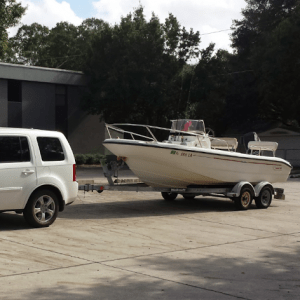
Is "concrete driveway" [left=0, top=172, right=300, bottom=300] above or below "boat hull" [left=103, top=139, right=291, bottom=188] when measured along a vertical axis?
below

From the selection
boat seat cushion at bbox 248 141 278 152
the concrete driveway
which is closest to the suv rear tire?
the concrete driveway

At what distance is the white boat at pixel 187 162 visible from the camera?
42.4 feet

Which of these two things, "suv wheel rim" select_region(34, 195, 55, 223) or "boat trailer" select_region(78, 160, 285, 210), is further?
"boat trailer" select_region(78, 160, 285, 210)

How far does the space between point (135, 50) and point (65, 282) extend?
31.5m

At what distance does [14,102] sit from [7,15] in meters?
5.64

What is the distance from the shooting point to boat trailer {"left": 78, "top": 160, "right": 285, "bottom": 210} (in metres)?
12.9

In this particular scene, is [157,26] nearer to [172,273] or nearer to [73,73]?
[73,73]

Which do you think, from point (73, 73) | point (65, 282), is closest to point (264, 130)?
point (73, 73)

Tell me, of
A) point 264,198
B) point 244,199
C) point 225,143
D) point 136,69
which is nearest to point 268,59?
point 136,69

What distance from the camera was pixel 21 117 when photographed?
3653 cm

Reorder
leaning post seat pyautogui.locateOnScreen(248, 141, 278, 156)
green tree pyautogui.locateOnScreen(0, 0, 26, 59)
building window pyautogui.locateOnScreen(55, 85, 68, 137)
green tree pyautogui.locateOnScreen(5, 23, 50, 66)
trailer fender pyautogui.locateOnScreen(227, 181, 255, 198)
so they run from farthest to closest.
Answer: green tree pyautogui.locateOnScreen(5, 23, 50, 66) → building window pyautogui.locateOnScreen(55, 85, 68, 137) → green tree pyautogui.locateOnScreen(0, 0, 26, 59) → leaning post seat pyautogui.locateOnScreen(248, 141, 278, 156) → trailer fender pyautogui.locateOnScreen(227, 181, 255, 198)

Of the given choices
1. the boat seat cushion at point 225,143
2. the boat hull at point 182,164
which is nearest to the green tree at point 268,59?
the boat seat cushion at point 225,143

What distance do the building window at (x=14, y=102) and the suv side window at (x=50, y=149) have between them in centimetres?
2585

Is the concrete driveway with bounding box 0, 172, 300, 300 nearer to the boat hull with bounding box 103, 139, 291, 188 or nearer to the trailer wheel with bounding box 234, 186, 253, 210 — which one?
the trailer wheel with bounding box 234, 186, 253, 210
